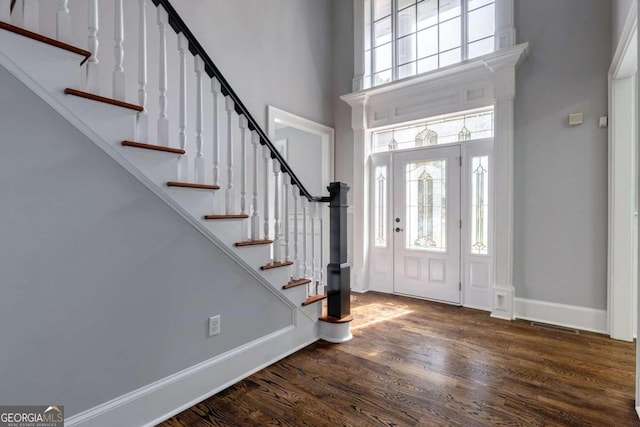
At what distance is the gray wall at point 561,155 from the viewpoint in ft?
9.25

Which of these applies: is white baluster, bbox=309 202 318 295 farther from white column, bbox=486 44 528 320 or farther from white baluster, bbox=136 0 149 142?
white column, bbox=486 44 528 320

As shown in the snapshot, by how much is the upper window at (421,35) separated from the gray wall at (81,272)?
11.5ft

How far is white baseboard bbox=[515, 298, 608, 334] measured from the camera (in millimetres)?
2836

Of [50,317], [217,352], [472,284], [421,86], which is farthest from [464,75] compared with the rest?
[50,317]

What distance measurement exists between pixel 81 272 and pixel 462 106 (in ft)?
12.3

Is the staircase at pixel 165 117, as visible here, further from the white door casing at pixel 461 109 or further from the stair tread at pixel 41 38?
the white door casing at pixel 461 109

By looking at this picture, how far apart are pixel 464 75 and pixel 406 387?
3235mm

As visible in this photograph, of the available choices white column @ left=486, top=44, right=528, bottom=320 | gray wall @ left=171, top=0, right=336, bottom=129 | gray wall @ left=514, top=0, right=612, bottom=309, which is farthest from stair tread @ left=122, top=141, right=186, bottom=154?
gray wall @ left=514, top=0, right=612, bottom=309

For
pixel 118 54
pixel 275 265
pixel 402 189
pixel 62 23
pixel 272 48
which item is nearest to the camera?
pixel 62 23

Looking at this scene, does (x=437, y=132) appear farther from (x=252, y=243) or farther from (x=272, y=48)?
(x=252, y=243)

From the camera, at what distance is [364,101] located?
4.19m

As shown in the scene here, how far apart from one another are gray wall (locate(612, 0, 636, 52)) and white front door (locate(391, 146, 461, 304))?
1513 mm

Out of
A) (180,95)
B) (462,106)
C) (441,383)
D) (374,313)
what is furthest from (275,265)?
(462,106)

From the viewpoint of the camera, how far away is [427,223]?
152 inches
